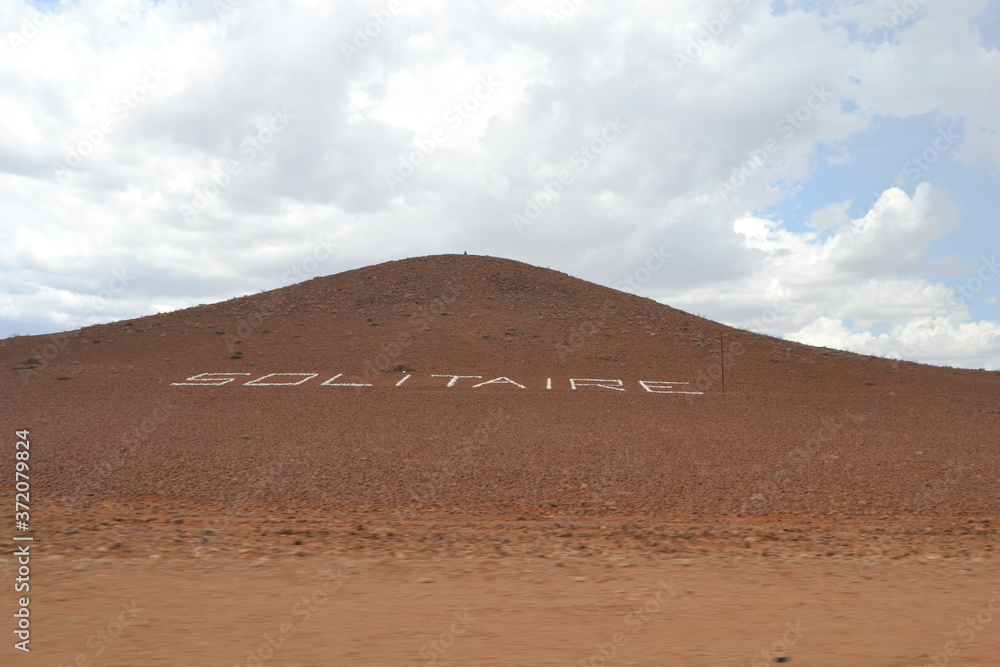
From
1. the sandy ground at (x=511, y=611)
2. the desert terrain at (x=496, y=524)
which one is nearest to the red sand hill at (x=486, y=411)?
the desert terrain at (x=496, y=524)

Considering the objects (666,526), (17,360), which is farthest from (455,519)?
(17,360)

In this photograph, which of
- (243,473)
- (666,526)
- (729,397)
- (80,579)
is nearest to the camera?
(80,579)

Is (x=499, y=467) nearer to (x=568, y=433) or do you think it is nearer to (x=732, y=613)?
(x=568, y=433)

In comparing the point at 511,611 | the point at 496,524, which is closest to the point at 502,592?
the point at 511,611

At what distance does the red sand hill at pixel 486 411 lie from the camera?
13406 millimetres

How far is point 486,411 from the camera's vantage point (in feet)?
83.2

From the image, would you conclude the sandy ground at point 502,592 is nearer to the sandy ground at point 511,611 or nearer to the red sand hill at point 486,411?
the sandy ground at point 511,611

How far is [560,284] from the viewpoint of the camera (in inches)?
2482

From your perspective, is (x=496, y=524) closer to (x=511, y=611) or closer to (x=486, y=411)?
(x=511, y=611)

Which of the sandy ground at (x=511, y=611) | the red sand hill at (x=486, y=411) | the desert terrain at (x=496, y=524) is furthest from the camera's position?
the red sand hill at (x=486, y=411)

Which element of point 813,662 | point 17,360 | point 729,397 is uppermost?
point 17,360

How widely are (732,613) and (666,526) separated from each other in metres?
4.20

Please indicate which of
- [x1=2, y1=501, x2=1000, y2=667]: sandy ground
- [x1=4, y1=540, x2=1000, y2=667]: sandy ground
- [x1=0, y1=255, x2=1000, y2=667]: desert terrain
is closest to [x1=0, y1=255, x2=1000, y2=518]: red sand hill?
[x1=0, y1=255, x2=1000, y2=667]: desert terrain

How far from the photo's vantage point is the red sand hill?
44.0 ft
